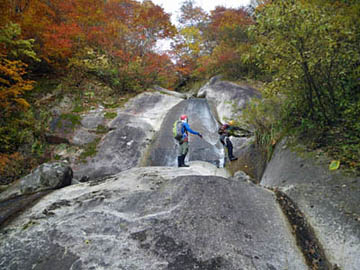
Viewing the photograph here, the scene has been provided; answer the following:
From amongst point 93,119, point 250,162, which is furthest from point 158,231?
point 93,119

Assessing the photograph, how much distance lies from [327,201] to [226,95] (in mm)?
11528

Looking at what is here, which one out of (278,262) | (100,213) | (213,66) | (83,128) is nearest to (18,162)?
(83,128)

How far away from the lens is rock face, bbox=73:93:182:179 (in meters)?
8.84

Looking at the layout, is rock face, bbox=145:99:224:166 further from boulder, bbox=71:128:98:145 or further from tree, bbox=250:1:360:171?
tree, bbox=250:1:360:171

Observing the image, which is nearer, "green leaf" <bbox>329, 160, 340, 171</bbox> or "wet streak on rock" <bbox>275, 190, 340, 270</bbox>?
"wet streak on rock" <bbox>275, 190, 340, 270</bbox>

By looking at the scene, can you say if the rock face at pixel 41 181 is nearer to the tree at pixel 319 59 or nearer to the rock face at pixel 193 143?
the rock face at pixel 193 143

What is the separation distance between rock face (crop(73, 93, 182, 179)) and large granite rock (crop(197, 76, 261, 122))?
3.44 m

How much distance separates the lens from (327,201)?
3.49 m

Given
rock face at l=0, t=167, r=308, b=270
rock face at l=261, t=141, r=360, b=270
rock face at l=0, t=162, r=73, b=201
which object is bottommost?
rock face at l=0, t=162, r=73, b=201

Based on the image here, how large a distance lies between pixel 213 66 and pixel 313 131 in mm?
14567

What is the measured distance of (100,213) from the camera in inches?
148

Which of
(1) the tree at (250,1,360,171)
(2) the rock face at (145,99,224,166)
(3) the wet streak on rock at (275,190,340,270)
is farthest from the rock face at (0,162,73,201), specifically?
(1) the tree at (250,1,360,171)

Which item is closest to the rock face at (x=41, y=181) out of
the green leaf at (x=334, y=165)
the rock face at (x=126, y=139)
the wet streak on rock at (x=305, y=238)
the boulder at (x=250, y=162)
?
the rock face at (x=126, y=139)

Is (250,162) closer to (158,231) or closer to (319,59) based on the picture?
(319,59)
